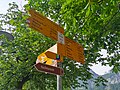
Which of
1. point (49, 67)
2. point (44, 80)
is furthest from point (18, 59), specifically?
point (49, 67)

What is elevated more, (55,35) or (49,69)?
(55,35)

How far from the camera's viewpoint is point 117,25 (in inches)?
325

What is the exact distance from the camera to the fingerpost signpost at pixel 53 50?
6.10 metres

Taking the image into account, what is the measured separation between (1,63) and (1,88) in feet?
6.03

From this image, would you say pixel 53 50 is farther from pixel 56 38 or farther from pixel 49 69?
pixel 49 69

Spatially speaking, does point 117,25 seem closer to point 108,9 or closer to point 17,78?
point 108,9

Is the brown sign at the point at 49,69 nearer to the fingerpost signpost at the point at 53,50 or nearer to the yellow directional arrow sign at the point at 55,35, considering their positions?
the fingerpost signpost at the point at 53,50

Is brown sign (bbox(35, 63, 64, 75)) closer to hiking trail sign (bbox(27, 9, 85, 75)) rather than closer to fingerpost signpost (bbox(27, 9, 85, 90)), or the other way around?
fingerpost signpost (bbox(27, 9, 85, 90))

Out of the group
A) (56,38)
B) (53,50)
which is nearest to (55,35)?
(56,38)

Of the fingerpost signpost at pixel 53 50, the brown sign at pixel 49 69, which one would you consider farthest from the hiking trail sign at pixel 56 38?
the brown sign at pixel 49 69

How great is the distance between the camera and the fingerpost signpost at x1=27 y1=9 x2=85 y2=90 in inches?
240

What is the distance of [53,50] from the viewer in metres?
6.43

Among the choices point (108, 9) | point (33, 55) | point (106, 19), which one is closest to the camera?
point (108, 9)

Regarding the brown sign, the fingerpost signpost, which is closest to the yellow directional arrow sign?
the fingerpost signpost
